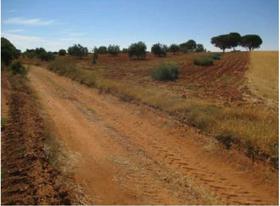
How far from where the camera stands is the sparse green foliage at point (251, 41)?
104 m

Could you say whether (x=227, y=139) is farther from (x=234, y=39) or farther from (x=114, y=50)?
(x=234, y=39)

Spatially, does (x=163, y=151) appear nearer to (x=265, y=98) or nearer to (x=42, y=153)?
(x=42, y=153)

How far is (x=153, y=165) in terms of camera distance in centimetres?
915

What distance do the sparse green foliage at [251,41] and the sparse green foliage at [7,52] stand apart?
268 feet

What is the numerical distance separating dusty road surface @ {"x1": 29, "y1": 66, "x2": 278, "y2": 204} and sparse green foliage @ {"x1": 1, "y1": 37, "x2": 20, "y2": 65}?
55.8 ft

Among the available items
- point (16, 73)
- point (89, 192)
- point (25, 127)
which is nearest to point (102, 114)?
point (25, 127)

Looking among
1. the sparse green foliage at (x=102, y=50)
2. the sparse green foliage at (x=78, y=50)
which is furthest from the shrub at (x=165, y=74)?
the sparse green foliage at (x=102, y=50)

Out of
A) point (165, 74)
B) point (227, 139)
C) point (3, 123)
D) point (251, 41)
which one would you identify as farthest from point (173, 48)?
point (227, 139)

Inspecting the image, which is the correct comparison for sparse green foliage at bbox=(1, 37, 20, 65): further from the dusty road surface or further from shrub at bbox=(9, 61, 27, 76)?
the dusty road surface

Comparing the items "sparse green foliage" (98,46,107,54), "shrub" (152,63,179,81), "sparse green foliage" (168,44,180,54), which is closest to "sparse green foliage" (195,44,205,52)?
"sparse green foliage" (168,44,180,54)

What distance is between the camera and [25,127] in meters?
12.2

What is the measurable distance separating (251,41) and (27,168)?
101875 millimetres

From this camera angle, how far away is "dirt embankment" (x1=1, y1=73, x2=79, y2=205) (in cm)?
728

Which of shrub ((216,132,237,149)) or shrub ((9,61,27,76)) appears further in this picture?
shrub ((9,61,27,76))
